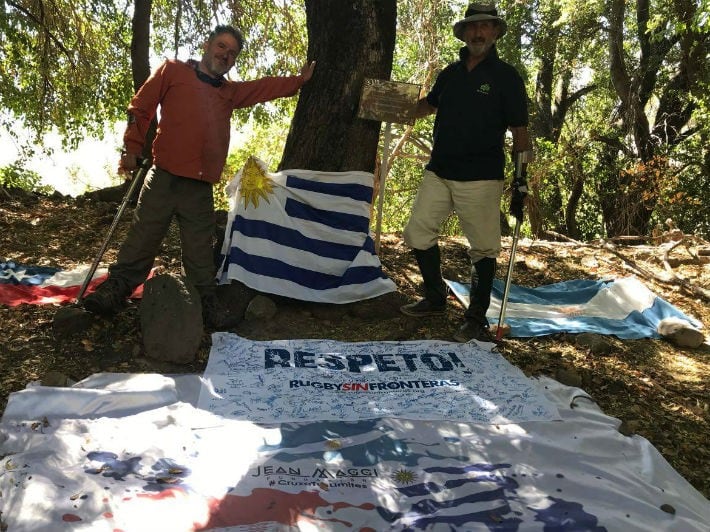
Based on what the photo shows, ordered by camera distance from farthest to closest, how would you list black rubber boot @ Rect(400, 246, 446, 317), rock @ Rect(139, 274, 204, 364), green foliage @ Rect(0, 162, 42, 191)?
green foliage @ Rect(0, 162, 42, 191) → black rubber boot @ Rect(400, 246, 446, 317) → rock @ Rect(139, 274, 204, 364)

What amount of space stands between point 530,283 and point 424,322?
183 centimetres

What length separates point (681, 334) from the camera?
4090mm

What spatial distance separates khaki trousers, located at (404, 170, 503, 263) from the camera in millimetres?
3791

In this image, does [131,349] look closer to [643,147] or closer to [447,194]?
[447,194]

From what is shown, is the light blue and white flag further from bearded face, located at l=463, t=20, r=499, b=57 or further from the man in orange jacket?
the man in orange jacket

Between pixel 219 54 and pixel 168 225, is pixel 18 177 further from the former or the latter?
pixel 219 54

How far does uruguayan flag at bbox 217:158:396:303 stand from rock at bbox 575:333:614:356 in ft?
4.28

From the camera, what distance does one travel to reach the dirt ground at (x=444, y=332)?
3074 millimetres

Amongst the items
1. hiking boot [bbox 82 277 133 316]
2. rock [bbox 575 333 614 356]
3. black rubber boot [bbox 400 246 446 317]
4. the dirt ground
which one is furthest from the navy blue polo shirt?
hiking boot [bbox 82 277 133 316]

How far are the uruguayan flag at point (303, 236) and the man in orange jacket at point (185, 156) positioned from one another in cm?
30

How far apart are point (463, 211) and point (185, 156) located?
1757mm

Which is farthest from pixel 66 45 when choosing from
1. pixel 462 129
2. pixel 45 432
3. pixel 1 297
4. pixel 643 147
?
pixel 643 147

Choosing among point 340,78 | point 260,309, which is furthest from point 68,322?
point 340,78

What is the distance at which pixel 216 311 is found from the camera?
377 cm
